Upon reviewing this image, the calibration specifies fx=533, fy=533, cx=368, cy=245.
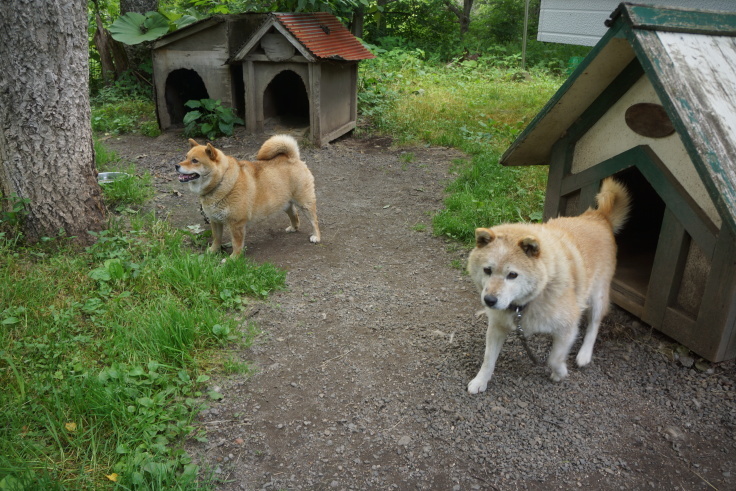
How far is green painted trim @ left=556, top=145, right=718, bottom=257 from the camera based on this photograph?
10.2 ft

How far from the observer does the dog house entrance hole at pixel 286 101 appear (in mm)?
8930

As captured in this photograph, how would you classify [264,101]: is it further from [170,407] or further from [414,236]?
[170,407]

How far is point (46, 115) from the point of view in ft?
13.8

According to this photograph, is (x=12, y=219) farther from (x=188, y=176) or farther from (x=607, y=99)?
(x=607, y=99)

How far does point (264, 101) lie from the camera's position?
8727 mm

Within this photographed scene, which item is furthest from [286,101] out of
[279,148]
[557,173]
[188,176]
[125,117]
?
[557,173]

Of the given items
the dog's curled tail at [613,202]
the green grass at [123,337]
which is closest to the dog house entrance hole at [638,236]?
the dog's curled tail at [613,202]

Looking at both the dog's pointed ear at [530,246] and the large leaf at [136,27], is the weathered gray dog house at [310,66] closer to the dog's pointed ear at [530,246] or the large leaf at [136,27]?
the large leaf at [136,27]

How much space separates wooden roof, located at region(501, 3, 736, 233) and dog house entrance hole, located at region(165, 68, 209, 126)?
710 centimetres

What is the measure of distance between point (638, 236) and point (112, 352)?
14.9ft

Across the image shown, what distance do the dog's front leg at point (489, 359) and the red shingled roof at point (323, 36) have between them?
5522mm

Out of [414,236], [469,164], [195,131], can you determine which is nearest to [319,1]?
[195,131]

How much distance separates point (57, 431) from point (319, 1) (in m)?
8.00

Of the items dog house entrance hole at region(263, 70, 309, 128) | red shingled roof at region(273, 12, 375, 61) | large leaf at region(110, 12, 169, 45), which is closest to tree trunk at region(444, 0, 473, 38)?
dog house entrance hole at region(263, 70, 309, 128)
